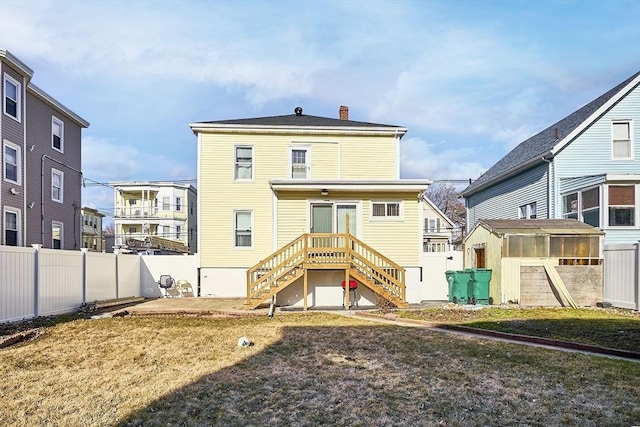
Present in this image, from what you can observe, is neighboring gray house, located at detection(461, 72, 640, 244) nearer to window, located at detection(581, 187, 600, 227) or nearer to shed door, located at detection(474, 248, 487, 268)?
window, located at detection(581, 187, 600, 227)

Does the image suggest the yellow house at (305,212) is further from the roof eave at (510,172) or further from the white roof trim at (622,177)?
the white roof trim at (622,177)

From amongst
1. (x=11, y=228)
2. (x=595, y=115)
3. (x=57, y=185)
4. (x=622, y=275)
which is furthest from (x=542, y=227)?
(x=57, y=185)

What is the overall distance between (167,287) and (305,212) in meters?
6.18

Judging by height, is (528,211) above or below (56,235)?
above

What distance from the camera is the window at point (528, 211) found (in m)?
18.5

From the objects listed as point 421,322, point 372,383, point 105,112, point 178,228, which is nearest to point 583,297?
point 421,322

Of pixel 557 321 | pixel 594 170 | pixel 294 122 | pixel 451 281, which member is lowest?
pixel 557 321

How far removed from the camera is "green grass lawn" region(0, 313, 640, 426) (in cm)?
418

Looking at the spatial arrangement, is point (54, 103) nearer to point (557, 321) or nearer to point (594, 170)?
point (557, 321)

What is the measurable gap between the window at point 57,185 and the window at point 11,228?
2.63 m

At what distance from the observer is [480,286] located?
13648 mm

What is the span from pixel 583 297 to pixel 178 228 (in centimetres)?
3695

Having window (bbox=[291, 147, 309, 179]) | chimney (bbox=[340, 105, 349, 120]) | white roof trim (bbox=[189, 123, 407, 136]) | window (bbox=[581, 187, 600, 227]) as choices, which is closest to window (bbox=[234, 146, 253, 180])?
white roof trim (bbox=[189, 123, 407, 136])

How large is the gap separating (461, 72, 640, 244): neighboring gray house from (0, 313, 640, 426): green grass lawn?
34.0 ft
